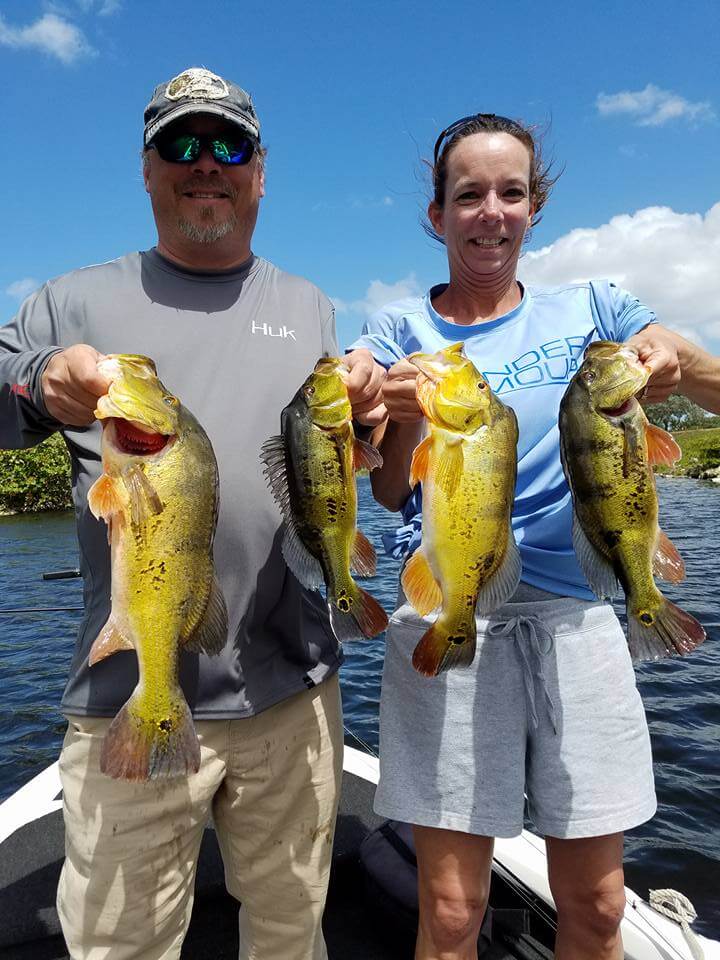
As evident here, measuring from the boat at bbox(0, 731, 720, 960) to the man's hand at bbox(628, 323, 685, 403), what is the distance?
2826mm

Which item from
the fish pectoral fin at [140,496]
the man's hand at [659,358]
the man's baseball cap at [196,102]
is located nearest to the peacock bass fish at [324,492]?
the fish pectoral fin at [140,496]

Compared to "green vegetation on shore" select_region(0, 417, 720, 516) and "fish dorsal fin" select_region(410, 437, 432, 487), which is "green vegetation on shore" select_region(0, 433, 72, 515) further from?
"fish dorsal fin" select_region(410, 437, 432, 487)

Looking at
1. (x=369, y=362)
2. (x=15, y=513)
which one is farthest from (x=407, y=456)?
(x=15, y=513)

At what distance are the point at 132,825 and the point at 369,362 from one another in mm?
2073

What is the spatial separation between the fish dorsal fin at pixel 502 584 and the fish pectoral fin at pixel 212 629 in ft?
3.17

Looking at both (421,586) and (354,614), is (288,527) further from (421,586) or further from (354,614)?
(421,586)

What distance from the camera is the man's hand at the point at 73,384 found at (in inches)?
93.0

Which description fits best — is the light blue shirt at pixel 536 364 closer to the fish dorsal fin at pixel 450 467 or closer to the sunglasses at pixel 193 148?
the fish dorsal fin at pixel 450 467

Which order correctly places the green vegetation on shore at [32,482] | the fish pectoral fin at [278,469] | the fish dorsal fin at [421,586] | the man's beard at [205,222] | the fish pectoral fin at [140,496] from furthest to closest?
1. the green vegetation on shore at [32,482]
2. the man's beard at [205,222]
3. the fish pectoral fin at [278,469]
4. the fish dorsal fin at [421,586]
5. the fish pectoral fin at [140,496]

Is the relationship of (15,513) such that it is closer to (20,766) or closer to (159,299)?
(20,766)

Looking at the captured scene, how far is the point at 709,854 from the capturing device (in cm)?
731

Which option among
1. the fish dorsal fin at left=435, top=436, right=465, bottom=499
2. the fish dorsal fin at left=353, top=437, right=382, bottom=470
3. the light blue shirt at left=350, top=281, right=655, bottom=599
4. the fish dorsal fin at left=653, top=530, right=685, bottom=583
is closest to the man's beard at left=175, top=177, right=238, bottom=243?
the light blue shirt at left=350, top=281, right=655, bottom=599

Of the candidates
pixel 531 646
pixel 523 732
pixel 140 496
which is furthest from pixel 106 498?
pixel 523 732

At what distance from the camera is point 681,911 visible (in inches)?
146
